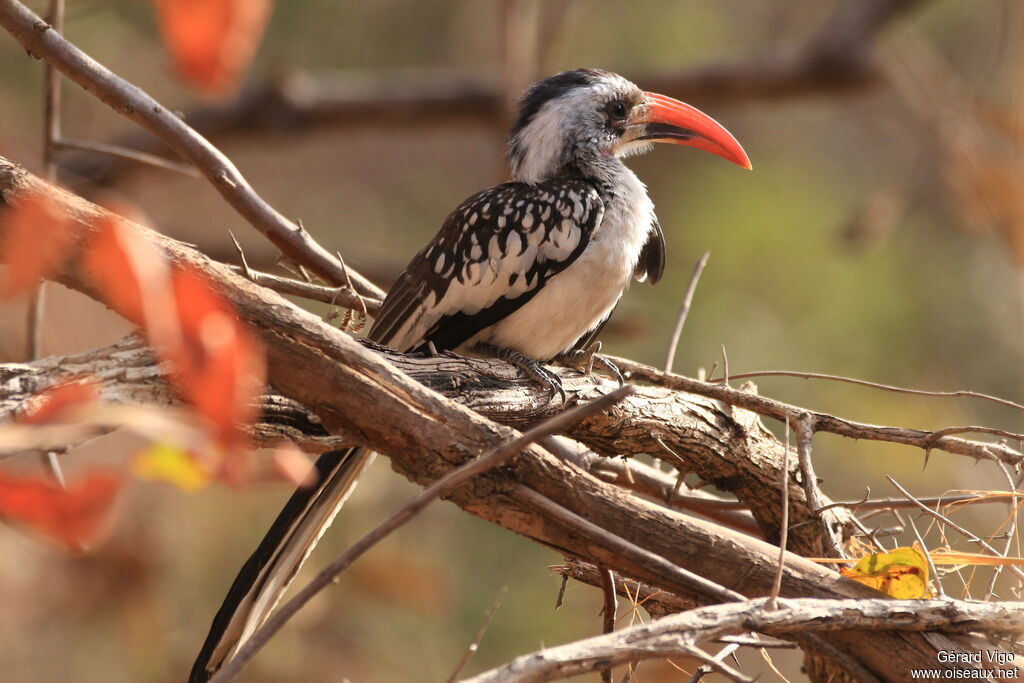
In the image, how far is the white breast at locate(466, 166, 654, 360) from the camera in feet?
10.1

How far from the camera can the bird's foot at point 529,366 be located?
9.02 ft

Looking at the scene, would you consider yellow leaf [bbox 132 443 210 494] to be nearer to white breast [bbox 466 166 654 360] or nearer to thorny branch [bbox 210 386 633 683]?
thorny branch [bbox 210 386 633 683]

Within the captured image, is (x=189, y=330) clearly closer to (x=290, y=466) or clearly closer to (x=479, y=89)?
(x=290, y=466)

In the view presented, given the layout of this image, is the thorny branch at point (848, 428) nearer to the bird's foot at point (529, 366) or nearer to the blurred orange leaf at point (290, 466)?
the bird's foot at point (529, 366)

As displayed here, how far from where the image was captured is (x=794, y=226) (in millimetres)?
8586

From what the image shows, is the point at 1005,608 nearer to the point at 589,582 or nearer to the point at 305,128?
the point at 589,582

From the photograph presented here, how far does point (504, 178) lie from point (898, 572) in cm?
360

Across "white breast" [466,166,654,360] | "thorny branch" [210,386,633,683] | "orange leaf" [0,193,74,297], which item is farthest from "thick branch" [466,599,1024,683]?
"white breast" [466,166,654,360]

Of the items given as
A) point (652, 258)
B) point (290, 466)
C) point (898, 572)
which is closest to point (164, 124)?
point (290, 466)

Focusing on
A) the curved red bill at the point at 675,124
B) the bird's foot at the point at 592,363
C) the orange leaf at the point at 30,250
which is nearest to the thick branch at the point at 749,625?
the orange leaf at the point at 30,250

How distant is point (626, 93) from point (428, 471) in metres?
2.25

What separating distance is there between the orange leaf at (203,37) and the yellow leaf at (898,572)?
164cm

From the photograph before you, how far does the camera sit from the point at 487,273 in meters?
3.10

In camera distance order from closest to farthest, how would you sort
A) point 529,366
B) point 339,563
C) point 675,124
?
point 339,563, point 529,366, point 675,124
